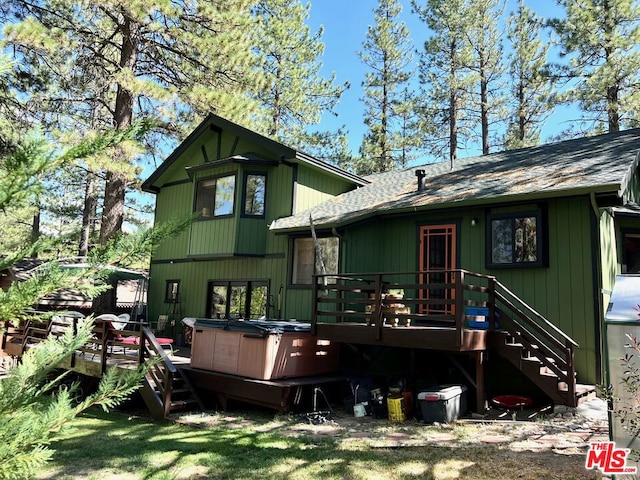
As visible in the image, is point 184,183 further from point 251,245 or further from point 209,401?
point 209,401

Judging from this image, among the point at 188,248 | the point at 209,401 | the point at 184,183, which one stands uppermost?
the point at 184,183

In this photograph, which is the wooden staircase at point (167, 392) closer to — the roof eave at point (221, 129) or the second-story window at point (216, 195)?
the second-story window at point (216, 195)

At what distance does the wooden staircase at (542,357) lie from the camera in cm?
722

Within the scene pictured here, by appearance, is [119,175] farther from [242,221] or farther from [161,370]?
[161,370]

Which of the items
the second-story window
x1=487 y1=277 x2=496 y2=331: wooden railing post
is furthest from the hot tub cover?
the second-story window

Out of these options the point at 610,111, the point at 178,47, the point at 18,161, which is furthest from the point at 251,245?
the point at 610,111

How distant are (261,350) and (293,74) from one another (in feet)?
61.2

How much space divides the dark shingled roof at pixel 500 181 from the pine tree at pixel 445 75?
11.5 metres

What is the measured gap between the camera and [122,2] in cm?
1334

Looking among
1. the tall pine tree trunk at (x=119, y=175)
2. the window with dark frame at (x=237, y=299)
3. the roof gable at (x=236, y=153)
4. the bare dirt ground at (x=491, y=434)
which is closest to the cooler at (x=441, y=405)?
the bare dirt ground at (x=491, y=434)

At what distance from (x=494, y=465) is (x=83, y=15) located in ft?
54.1

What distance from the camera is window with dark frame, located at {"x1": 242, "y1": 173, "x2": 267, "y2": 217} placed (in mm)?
12883

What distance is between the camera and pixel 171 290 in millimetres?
15055

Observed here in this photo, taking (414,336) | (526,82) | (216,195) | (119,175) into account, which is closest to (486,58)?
(526,82)
